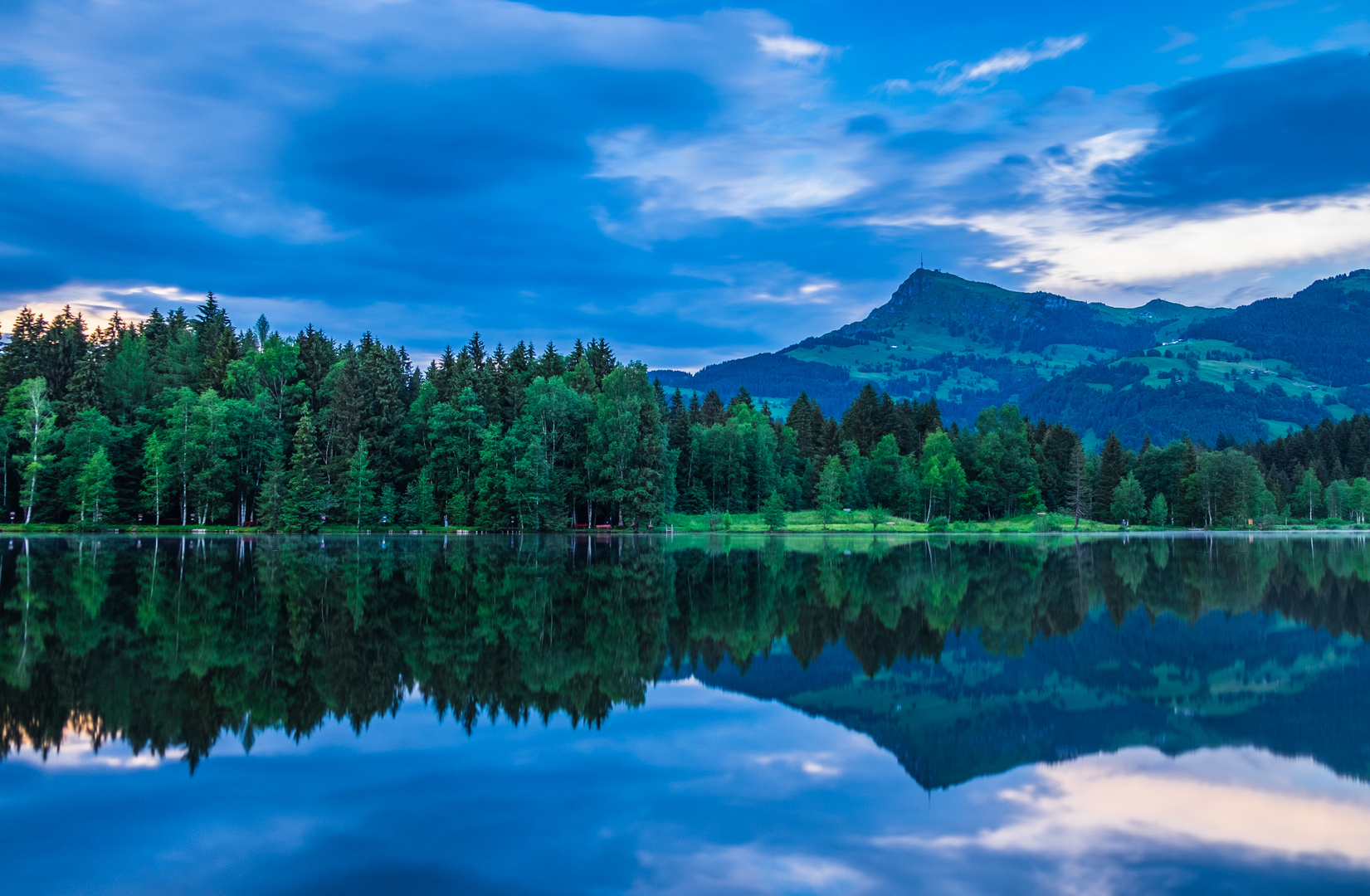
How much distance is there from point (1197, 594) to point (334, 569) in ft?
107

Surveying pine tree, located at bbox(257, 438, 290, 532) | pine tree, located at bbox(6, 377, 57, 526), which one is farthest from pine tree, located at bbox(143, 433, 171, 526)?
pine tree, located at bbox(257, 438, 290, 532)

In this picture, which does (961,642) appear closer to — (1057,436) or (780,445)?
(780,445)

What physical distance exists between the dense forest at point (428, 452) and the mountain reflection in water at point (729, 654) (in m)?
55.5

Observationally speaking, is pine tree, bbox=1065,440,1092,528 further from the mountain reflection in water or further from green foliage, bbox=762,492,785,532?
the mountain reflection in water

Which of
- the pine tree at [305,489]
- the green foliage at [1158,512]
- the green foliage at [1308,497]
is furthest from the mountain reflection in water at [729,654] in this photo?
the green foliage at [1308,497]

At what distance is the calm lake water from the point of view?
815 centimetres

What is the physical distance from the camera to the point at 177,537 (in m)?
79.5

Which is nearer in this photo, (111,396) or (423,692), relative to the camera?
(423,692)

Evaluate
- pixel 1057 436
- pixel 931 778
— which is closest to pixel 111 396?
pixel 931 778

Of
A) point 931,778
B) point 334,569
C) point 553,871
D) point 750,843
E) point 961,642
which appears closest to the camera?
point 553,871

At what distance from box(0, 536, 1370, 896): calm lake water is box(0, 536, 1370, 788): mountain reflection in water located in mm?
108

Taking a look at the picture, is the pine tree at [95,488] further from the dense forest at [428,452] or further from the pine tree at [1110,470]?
the pine tree at [1110,470]

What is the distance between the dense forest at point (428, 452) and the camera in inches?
3610

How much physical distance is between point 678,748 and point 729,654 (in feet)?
23.4
